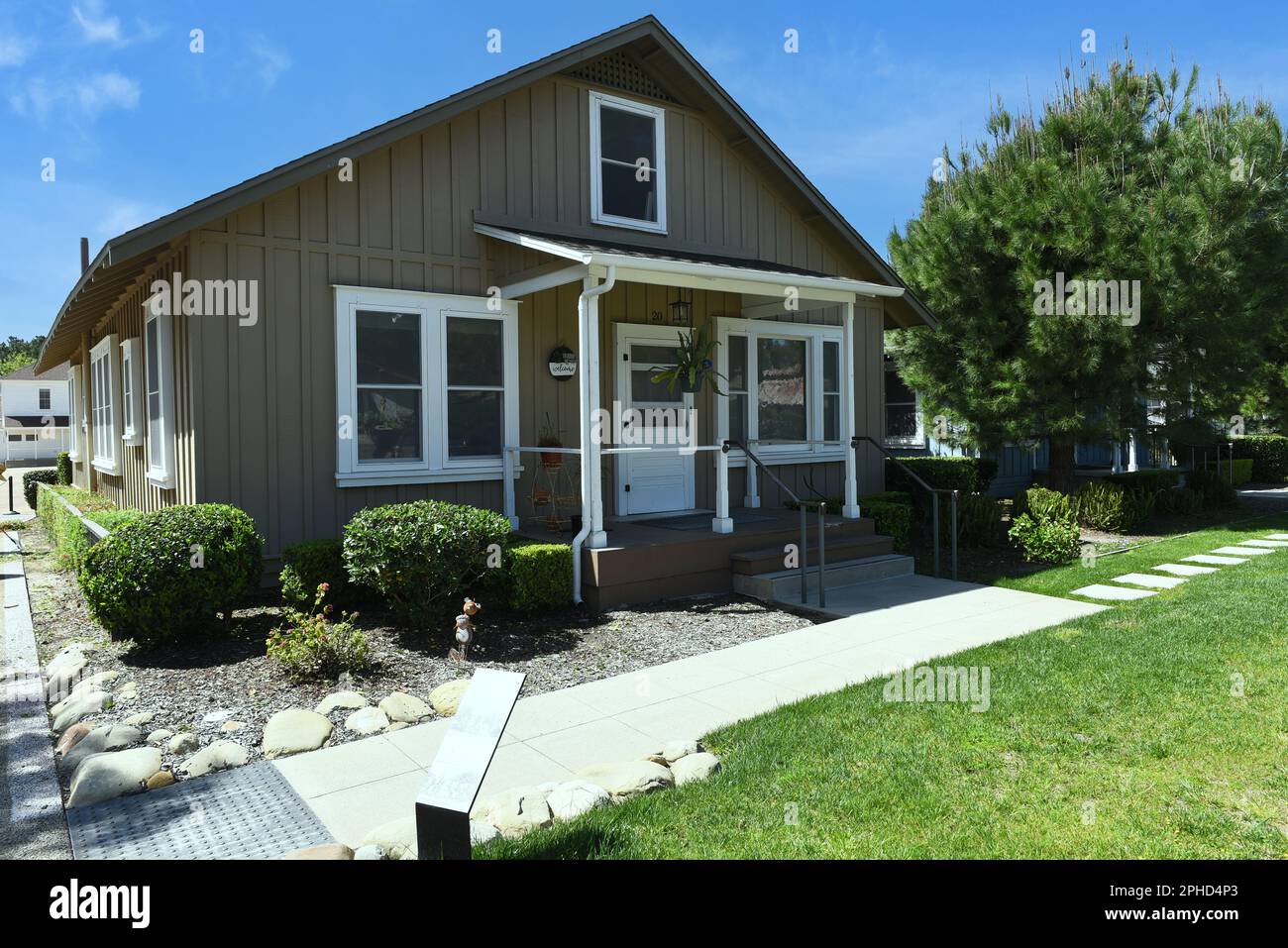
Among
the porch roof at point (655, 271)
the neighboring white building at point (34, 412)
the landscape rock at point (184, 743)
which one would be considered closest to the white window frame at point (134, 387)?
the porch roof at point (655, 271)

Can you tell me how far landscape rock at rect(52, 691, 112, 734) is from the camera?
16.4 ft

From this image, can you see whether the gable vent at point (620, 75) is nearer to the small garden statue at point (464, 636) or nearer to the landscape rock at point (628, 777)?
the small garden statue at point (464, 636)

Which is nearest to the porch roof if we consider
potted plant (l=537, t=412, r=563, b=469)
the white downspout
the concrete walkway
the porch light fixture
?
the white downspout

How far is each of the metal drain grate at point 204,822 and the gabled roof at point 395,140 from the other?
4.59 meters

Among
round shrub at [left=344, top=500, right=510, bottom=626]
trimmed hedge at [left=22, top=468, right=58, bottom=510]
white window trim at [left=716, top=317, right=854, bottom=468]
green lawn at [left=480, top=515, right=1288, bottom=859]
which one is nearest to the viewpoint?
green lawn at [left=480, top=515, right=1288, bottom=859]

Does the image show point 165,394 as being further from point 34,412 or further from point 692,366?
point 34,412

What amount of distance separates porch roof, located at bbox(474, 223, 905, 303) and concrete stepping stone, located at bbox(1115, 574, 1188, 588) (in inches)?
159

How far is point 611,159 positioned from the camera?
10.0 meters

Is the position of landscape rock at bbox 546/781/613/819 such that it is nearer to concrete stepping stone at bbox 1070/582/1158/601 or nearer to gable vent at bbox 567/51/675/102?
concrete stepping stone at bbox 1070/582/1158/601

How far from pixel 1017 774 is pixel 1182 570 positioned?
23.2 feet

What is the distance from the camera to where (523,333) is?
30.1 ft

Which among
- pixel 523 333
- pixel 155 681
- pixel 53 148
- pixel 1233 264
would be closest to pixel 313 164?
pixel 523 333

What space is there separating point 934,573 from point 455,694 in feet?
21.1
